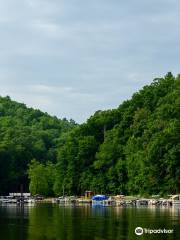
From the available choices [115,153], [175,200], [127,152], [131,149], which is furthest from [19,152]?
[175,200]

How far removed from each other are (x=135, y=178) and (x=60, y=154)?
31288mm

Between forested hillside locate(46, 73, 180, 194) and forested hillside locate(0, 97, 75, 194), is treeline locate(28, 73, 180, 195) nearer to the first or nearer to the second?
forested hillside locate(46, 73, 180, 194)

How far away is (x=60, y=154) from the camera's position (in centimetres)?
14625

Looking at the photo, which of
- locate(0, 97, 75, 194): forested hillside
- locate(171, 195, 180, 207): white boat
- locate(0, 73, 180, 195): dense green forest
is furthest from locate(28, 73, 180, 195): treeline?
locate(171, 195, 180, 207): white boat

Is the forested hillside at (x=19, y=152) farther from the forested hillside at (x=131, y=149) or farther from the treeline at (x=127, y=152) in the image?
the forested hillside at (x=131, y=149)

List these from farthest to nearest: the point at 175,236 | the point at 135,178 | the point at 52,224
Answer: the point at 135,178
the point at 52,224
the point at 175,236

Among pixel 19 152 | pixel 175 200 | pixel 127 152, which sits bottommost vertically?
pixel 175 200

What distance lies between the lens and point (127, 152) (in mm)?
129625

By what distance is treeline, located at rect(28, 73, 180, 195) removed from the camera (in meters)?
112

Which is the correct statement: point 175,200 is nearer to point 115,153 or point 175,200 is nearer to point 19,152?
point 115,153

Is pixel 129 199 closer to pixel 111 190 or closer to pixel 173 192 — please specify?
pixel 173 192

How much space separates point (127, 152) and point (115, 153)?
609 centimetres

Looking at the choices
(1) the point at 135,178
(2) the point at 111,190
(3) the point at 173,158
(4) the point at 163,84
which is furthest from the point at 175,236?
(4) the point at 163,84

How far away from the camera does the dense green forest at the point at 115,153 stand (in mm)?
112000
